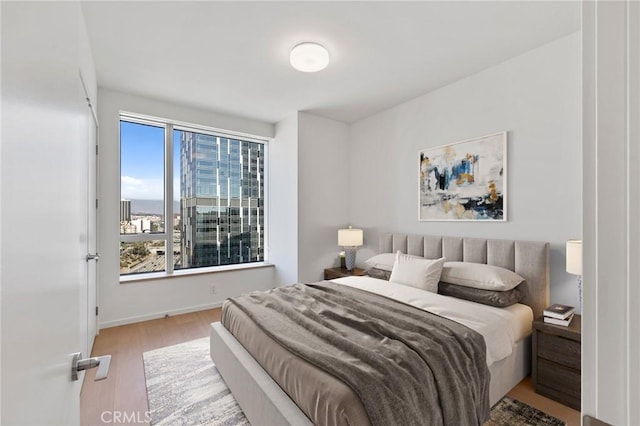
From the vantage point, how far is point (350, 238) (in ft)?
12.9

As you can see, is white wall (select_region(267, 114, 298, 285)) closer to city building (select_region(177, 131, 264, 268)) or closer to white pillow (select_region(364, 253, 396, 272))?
city building (select_region(177, 131, 264, 268))

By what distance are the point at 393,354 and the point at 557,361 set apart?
1.40 meters

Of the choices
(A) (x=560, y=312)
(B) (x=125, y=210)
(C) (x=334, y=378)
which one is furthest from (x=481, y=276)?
(B) (x=125, y=210)

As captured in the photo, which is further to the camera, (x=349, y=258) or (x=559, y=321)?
(x=349, y=258)

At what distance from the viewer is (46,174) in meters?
0.57

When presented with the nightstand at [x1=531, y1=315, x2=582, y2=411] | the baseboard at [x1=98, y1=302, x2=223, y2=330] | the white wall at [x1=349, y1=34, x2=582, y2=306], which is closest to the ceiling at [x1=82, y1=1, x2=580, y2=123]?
the white wall at [x1=349, y1=34, x2=582, y2=306]

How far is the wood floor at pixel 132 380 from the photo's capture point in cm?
190

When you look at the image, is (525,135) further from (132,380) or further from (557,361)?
(132,380)

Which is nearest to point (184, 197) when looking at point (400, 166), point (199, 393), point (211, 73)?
point (211, 73)

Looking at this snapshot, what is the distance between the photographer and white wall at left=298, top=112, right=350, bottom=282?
4.05 m

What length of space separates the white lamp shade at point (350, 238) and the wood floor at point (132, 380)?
1.87 metres

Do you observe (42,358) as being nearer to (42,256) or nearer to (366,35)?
(42,256)
